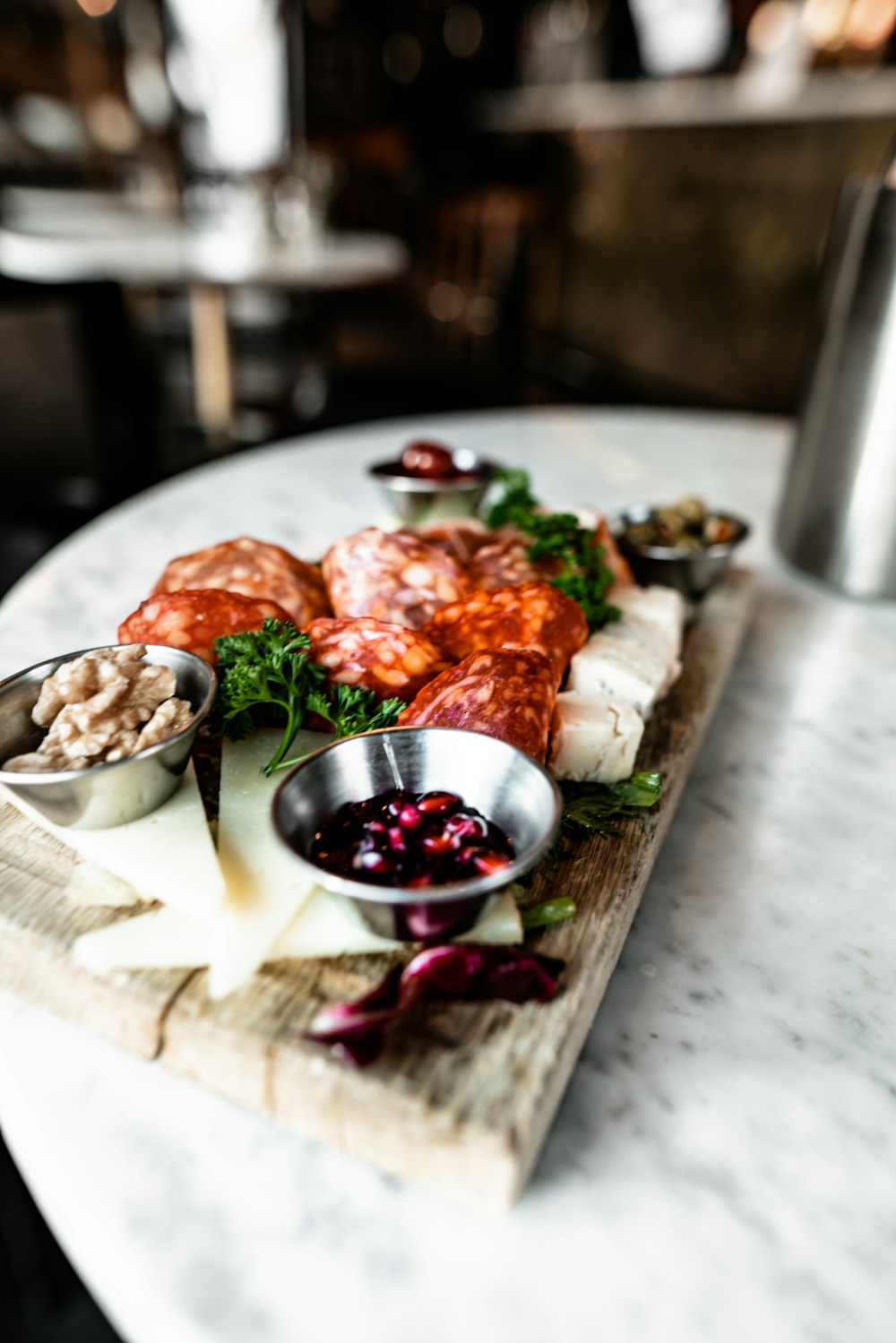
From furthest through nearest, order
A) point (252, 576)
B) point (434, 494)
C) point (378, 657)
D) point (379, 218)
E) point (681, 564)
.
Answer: point (379, 218) → point (434, 494) → point (681, 564) → point (252, 576) → point (378, 657)

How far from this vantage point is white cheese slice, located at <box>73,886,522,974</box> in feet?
2.51

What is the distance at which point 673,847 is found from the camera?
1.09 m

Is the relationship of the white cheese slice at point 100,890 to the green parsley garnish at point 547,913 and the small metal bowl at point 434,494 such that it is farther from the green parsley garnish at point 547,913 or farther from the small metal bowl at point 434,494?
the small metal bowl at point 434,494

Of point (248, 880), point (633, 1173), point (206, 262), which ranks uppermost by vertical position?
point (206, 262)

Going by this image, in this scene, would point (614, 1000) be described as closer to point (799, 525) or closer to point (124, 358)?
point (799, 525)

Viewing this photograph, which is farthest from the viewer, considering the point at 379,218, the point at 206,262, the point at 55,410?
the point at 379,218

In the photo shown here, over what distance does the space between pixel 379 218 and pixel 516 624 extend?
33.6 ft

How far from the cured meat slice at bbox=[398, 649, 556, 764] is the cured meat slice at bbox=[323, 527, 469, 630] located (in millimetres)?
205

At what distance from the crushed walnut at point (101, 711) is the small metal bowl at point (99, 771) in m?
0.01

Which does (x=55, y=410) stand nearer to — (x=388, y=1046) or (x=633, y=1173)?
(x=388, y=1046)

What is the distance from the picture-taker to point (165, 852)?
33.0 inches

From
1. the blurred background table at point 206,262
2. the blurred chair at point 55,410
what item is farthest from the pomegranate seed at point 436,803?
the blurred background table at point 206,262

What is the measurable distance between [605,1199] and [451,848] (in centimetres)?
29

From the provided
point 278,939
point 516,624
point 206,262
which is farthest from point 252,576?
point 206,262
